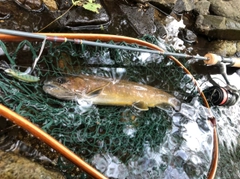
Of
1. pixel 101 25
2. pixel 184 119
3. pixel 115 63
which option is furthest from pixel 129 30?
pixel 184 119

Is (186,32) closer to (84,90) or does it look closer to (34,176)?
(84,90)

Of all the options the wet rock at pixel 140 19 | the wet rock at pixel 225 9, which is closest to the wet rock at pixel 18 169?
the wet rock at pixel 140 19

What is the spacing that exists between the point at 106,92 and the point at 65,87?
0.47 meters

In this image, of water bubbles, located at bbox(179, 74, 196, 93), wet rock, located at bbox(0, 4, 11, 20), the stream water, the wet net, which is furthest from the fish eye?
water bubbles, located at bbox(179, 74, 196, 93)

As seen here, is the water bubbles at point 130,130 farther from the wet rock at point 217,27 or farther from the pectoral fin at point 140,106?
the wet rock at point 217,27

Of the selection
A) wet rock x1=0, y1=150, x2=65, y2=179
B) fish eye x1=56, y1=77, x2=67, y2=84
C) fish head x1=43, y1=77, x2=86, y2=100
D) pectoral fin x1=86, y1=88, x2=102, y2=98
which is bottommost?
wet rock x1=0, y1=150, x2=65, y2=179

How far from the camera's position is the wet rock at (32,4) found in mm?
3581

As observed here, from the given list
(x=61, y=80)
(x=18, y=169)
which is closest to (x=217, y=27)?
(x=61, y=80)

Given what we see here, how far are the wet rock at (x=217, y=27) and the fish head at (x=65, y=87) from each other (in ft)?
9.93

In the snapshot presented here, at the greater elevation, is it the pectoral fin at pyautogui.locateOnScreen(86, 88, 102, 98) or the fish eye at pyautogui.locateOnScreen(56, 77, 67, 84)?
the fish eye at pyautogui.locateOnScreen(56, 77, 67, 84)

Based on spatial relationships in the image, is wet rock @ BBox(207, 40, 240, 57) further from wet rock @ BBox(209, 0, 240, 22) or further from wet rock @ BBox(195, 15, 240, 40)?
wet rock @ BBox(209, 0, 240, 22)

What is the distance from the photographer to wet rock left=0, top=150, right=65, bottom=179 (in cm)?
200

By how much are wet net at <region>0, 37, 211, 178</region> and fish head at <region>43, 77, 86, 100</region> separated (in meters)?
0.06

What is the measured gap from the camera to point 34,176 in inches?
81.8
